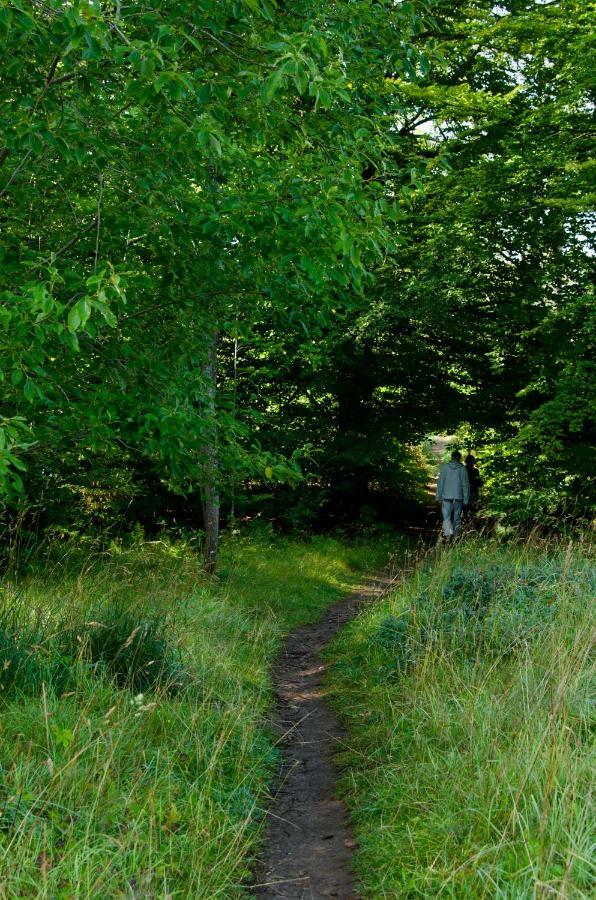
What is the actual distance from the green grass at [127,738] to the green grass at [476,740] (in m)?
0.83

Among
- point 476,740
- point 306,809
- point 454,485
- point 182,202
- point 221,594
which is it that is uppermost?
point 182,202

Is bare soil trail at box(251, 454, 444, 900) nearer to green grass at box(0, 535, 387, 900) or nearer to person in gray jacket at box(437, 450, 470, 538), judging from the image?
green grass at box(0, 535, 387, 900)

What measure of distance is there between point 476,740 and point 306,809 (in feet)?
4.42

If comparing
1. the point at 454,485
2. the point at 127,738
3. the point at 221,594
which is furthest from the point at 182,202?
the point at 454,485

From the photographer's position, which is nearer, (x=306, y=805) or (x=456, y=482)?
(x=306, y=805)

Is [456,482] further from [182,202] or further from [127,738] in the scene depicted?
[127,738]

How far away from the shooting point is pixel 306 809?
5.18m

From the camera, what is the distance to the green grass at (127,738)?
11.6ft

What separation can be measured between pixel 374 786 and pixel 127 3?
5.36m

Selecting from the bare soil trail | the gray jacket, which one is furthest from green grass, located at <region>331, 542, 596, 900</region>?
the gray jacket

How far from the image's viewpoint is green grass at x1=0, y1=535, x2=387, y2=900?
3.54m

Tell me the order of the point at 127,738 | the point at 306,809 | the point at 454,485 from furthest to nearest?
the point at 454,485
the point at 306,809
the point at 127,738

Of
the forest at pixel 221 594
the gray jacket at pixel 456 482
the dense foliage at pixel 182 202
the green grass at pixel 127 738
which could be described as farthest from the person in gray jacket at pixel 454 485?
the green grass at pixel 127 738

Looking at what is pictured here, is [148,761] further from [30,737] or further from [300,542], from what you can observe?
[300,542]
